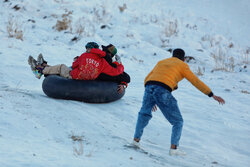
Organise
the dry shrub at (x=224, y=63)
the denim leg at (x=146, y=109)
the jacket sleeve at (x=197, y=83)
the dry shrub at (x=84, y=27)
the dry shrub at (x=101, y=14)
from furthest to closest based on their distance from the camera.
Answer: the dry shrub at (x=101, y=14), the dry shrub at (x=84, y=27), the dry shrub at (x=224, y=63), the denim leg at (x=146, y=109), the jacket sleeve at (x=197, y=83)

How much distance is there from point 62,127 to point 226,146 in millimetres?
2554

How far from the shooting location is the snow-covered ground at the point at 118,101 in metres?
3.62

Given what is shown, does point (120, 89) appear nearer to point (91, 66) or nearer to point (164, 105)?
point (91, 66)

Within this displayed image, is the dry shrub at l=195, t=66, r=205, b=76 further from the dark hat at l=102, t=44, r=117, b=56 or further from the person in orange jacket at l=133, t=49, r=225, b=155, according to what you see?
the person in orange jacket at l=133, t=49, r=225, b=155

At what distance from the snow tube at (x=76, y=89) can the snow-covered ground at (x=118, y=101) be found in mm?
186

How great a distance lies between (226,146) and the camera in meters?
4.89

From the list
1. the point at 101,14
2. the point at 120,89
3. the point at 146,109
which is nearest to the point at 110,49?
the point at 120,89

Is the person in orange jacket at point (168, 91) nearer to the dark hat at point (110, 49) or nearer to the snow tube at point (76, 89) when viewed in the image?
the snow tube at point (76, 89)

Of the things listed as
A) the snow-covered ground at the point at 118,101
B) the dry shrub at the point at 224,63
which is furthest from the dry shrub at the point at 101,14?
the dry shrub at the point at 224,63

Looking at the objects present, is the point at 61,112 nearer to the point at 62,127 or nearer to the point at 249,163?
the point at 62,127

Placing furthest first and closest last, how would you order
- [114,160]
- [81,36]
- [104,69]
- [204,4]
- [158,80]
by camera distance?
[204,4]
[81,36]
[104,69]
[158,80]
[114,160]

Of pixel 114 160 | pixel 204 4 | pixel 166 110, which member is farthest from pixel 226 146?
pixel 204 4

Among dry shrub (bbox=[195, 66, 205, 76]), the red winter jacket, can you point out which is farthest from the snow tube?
dry shrub (bbox=[195, 66, 205, 76])

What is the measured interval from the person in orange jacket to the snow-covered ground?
1.26ft
